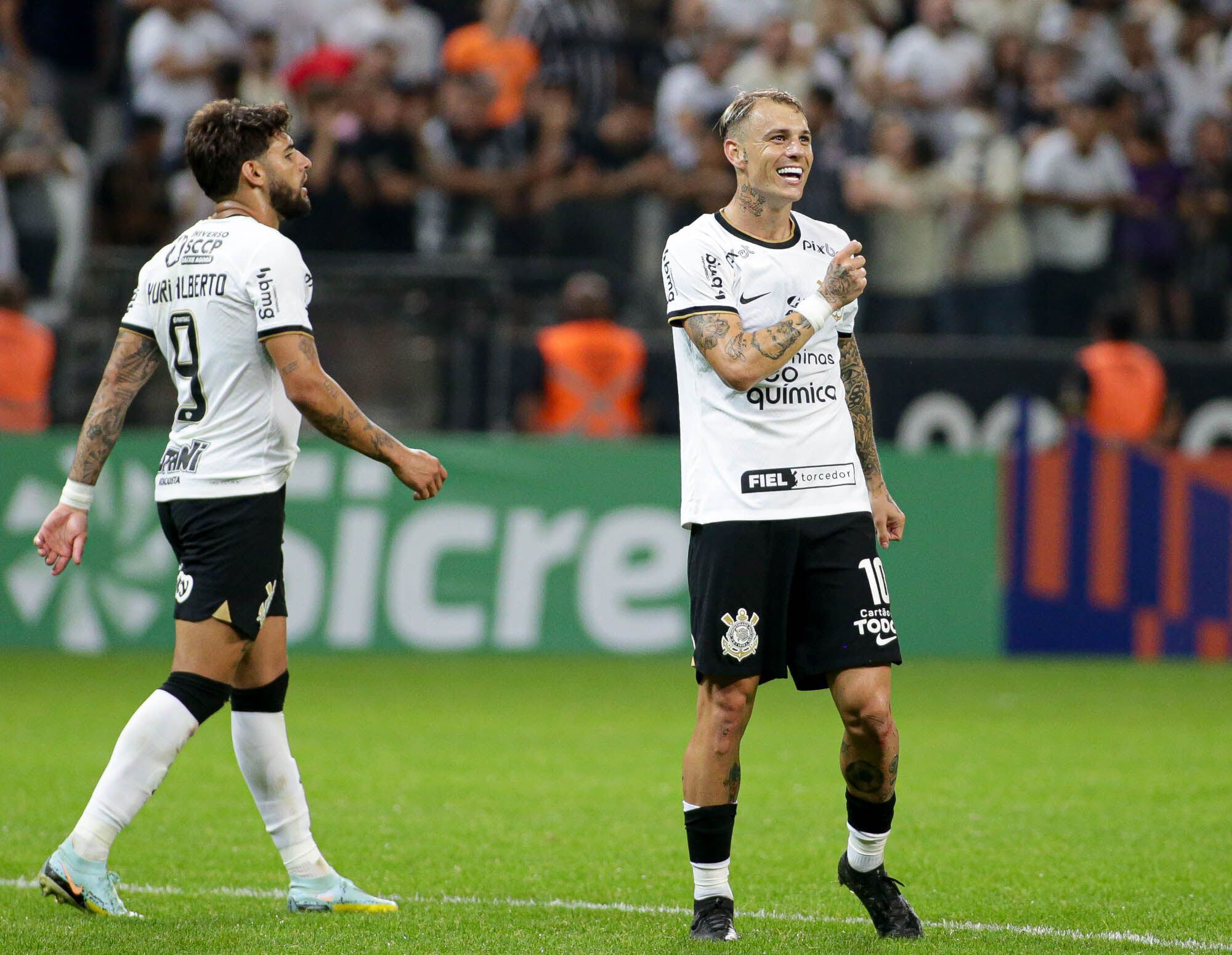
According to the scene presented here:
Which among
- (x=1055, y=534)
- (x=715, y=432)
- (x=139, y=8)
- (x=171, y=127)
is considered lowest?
(x=1055, y=534)

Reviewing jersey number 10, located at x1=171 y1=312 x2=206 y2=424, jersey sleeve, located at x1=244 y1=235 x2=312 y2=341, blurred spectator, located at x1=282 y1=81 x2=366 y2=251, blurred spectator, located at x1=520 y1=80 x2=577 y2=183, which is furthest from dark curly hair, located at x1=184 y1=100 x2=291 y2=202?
blurred spectator, located at x1=520 y1=80 x2=577 y2=183

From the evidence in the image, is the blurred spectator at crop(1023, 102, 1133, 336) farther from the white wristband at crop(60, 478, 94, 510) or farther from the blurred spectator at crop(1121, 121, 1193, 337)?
the white wristband at crop(60, 478, 94, 510)

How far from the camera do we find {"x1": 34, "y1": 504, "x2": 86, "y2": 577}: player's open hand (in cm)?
500

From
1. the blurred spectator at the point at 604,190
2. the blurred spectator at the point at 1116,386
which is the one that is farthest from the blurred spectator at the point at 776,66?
the blurred spectator at the point at 1116,386

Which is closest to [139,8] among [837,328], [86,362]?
[86,362]

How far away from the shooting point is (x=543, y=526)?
39.1 ft

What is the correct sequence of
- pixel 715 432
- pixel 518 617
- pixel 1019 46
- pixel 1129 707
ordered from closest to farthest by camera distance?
1. pixel 715 432
2. pixel 1129 707
3. pixel 518 617
4. pixel 1019 46

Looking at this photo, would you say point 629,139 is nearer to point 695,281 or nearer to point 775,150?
point 775,150

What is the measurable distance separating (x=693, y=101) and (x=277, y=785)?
10555 millimetres

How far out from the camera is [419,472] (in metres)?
4.72

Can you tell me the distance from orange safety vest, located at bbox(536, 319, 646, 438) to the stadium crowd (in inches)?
44.1

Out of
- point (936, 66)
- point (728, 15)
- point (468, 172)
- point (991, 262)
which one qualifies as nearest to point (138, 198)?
point (468, 172)

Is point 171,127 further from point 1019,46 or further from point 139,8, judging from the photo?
point 1019,46

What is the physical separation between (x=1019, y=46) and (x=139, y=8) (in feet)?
25.5
